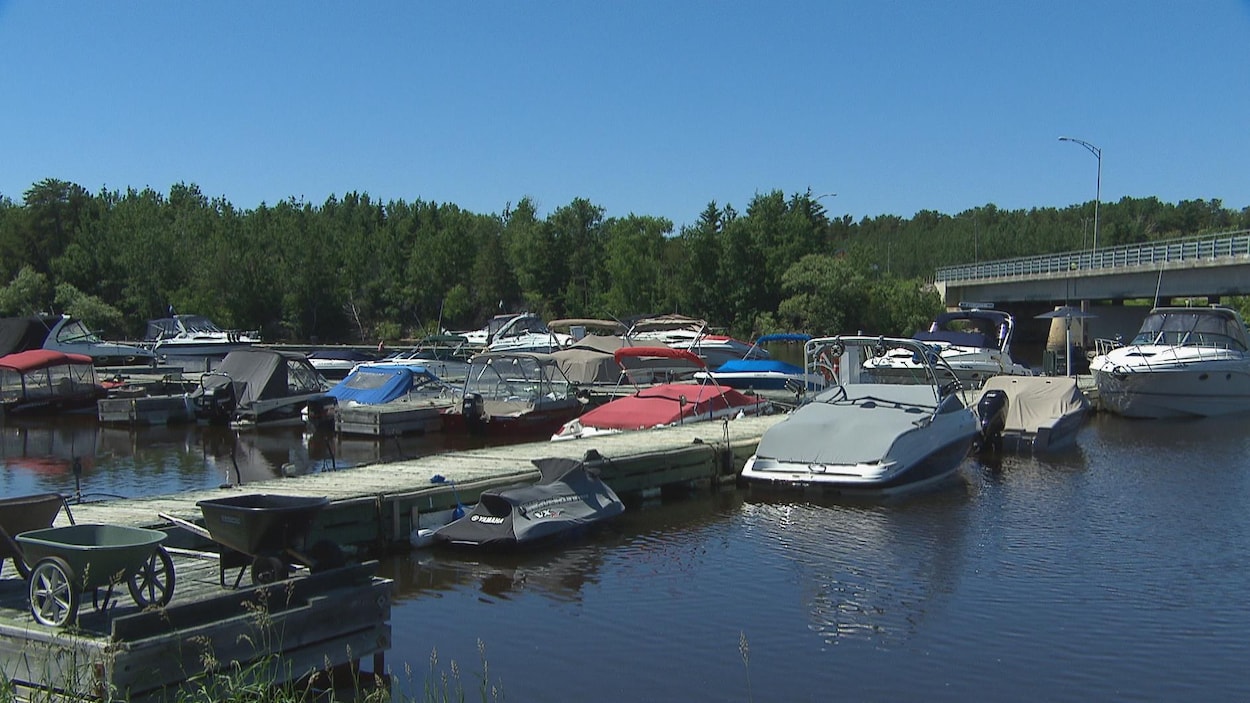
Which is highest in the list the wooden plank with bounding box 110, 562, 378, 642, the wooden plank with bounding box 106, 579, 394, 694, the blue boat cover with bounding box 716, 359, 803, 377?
the blue boat cover with bounding box 716, 359, 803, 377

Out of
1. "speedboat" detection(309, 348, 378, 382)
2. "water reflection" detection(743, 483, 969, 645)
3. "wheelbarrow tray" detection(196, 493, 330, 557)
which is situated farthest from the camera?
"speedboat" detection(309, 348, 378, 382)

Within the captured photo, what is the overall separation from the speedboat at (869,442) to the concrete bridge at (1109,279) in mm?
21098

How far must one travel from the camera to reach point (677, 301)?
94188 millimetres

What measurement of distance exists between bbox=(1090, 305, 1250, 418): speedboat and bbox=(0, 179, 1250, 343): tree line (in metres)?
50.4

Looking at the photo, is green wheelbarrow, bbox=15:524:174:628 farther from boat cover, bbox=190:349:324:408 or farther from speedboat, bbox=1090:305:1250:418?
speedboat, bbox=1090:305:1250:418

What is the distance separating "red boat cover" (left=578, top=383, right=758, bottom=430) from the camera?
26141mm

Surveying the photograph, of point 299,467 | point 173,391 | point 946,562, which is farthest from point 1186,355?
point 173,391

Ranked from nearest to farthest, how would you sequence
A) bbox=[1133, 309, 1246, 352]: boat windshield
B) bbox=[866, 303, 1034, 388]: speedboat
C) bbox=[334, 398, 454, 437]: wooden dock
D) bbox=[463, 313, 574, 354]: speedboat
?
1. bbox=[334, 398, 454, 437]: wooden dock
2. bbox=[1133, 309, 1246, 352]: boat windshield
3. bbox=[866, 303, 1034, 388]: speedboat
4. bbox=[463, 313, 574, 354]: speedboat

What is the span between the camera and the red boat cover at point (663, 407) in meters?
26.1

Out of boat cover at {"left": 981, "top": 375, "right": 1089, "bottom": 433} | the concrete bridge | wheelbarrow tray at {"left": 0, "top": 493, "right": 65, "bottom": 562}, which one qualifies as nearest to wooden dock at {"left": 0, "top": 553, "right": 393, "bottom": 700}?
wheelbarrow tray at {"left": 0, "top": 493, "right": 65, "bottom": 562}

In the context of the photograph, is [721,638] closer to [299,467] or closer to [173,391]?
[299,467]

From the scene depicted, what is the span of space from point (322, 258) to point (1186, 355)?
75369 mm

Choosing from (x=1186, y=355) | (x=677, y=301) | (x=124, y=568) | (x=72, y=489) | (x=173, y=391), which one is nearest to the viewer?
(x=124, y=568)

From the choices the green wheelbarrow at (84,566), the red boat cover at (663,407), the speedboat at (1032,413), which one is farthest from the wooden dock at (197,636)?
the speedboat at (1032,413)
